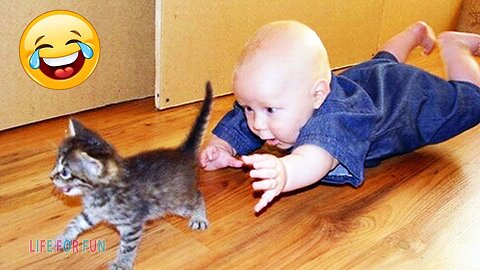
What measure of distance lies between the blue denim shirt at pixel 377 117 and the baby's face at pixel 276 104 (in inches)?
1.1

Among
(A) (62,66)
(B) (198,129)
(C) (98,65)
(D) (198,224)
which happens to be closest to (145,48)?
(C) (98,65)

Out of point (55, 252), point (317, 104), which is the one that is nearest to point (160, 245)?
point (55, 252)

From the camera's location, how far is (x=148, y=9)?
148 centimetres

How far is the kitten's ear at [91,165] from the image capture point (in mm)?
787

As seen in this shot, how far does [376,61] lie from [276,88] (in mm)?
490

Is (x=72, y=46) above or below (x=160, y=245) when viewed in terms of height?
above

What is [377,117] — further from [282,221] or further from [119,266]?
[119,266]

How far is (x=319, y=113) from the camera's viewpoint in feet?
3.38

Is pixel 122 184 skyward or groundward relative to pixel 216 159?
skyward

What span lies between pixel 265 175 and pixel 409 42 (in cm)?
81

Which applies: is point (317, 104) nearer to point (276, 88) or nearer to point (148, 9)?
point (276, 88)

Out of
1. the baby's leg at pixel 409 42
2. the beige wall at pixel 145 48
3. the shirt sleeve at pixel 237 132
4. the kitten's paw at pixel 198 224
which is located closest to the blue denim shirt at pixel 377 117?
the shirt sleeve at pixel 237 132

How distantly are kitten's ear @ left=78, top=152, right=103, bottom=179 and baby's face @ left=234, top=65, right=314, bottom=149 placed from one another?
12.3 inches

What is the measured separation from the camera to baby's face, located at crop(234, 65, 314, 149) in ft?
3.20
